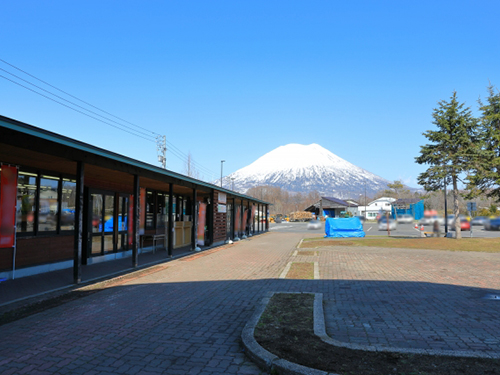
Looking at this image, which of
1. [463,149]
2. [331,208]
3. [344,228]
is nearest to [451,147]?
[463,149]

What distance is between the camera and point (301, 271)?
1027 centimetres

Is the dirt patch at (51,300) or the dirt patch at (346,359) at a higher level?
the dirt patch at (346,359)

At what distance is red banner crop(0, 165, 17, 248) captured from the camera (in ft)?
24.5

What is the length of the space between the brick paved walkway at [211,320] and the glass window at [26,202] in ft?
10.5

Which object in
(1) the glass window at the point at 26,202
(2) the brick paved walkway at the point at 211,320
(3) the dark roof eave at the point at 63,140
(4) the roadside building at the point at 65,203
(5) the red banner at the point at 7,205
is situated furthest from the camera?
(1) the glass window at the point at 26,202

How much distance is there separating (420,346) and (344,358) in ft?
3.81

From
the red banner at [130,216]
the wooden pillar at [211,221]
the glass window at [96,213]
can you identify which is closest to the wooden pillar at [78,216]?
the glass window at [96,213]

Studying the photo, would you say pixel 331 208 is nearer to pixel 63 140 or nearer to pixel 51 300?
pixel 51 300

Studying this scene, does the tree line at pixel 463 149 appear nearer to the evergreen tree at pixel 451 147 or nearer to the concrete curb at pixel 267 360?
the evergreen tree at pixel 451 147

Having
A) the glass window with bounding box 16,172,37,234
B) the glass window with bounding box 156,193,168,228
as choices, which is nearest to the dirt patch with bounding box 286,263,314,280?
the glass window with bounding box 16,172,37,234

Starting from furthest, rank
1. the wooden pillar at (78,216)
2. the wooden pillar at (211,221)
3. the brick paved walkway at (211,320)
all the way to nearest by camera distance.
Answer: the wooden pillar at (211,221) < the wooden pillar at (78,216) < the brick paved walkway at (211,320)

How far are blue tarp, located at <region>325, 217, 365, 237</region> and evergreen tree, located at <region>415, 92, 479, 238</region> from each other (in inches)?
228

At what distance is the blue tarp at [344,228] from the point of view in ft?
81.3

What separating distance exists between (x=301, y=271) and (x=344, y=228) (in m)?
15.6
